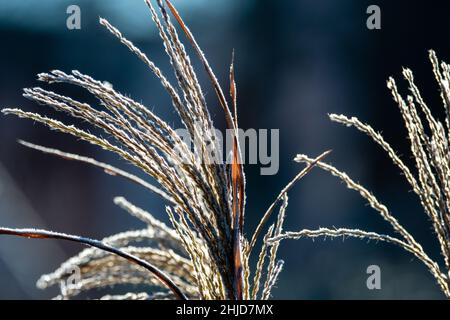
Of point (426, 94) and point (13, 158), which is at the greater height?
point (426, 94)

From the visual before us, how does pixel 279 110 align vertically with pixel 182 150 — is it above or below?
above

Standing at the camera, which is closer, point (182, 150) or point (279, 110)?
point (182, 150)

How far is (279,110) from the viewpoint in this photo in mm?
4797

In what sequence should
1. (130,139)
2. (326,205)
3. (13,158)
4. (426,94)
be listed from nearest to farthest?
(130,139)
(426,94)
(326,205)
(13,158)

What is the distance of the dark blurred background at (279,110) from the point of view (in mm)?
4316

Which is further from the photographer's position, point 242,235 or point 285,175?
point 285,175

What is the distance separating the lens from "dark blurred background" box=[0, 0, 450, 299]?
14.2ft

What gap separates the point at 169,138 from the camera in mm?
698

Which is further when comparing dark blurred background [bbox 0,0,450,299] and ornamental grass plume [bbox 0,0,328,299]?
dark blurred background [bbox 0,0,450,299]

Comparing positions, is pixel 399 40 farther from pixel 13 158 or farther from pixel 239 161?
pixel 239 161

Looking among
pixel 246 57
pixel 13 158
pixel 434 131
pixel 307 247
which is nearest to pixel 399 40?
pixel 246 57

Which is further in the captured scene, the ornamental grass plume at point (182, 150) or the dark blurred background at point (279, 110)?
the dark blurred background at point (279, 110)

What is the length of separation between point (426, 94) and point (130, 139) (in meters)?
3.82
